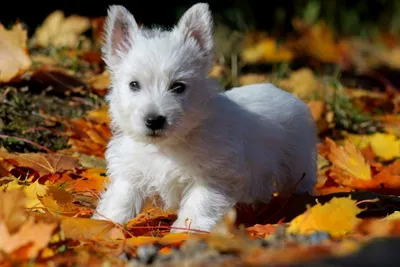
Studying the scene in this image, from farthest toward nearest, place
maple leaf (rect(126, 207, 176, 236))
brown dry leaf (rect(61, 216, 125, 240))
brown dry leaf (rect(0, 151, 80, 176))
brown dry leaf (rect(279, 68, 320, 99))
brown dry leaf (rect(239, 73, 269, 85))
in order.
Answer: brown dry leaf (rect(279, 68, 320, 99)), brown dry leaf (rect(239, 73, 269, 85)), brown dry leaf (rect(0, 151, 80, 176)), maple leaf (rect(126, 207, 176, 236)), brown dry leaf (rect(61, 216, 125, 240))

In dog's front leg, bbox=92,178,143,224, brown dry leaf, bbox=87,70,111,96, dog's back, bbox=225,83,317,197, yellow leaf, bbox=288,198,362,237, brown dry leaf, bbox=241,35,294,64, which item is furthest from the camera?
brown dry leaf, bbox=241,35,294,64

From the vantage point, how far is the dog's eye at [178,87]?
375cm

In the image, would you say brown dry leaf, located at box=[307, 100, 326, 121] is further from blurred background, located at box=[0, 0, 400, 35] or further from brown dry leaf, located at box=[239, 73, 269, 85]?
blurred background, located at box=[0, 0, 400, 35]

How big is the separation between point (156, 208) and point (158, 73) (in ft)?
2.85

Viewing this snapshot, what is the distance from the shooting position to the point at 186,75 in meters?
3.80

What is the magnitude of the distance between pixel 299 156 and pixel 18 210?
2.08 m

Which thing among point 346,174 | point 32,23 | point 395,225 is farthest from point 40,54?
point 395,225

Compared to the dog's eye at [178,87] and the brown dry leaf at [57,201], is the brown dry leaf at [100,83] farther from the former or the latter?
the dog's eye at [178,87]

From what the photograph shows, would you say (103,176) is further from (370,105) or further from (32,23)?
(32,23)

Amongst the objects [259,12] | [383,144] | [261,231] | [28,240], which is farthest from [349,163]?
[259,12]

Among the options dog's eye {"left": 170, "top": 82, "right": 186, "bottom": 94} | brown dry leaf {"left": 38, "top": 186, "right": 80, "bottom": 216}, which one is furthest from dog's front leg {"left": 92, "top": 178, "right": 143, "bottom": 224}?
dog's eye {"left": 170, "top": 82, "right": 186, "bottom": 94}

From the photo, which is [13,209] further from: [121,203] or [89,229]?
[121,203]

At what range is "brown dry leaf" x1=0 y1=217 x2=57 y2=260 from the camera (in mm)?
2818

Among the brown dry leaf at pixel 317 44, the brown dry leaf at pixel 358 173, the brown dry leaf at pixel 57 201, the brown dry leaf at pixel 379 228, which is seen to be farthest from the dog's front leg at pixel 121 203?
the brown dry leaf at pixel 317 44
